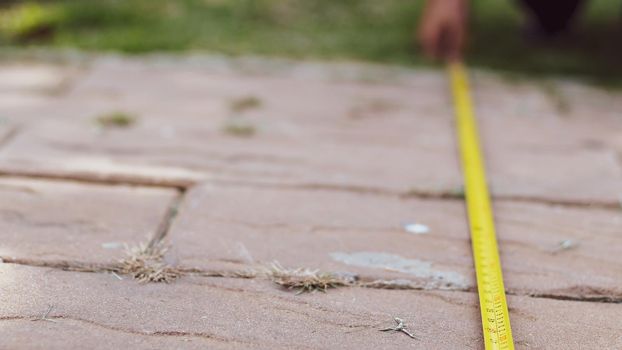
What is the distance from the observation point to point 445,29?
3385 millimetres

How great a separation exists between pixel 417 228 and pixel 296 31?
209cm

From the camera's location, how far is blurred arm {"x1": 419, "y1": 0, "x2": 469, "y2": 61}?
329 cm

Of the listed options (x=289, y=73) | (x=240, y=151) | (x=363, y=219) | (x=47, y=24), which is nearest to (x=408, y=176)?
(x=363, y=219)

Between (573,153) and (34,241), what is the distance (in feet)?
5.88

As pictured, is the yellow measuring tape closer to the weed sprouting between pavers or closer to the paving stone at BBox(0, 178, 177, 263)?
the weed sprouting between pavers

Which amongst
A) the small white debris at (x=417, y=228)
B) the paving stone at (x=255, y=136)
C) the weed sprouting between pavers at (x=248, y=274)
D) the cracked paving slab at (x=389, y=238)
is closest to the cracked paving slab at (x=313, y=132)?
the paving stone at (x=255, y=136)

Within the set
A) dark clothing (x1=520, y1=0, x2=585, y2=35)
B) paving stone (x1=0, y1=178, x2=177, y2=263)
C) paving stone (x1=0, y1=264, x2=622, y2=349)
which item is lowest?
paving stone (x1=0, y1=264, x2=622, y2=349)

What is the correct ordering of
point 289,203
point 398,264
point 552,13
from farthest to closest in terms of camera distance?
1. point 552,13
2. point 289,203
3. point 398,264

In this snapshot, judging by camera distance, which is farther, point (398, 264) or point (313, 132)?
point (313, 132)

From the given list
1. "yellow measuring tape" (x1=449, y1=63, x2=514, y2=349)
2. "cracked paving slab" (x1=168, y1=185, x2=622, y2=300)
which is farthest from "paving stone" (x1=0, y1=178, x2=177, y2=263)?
"yellow measuring tape" (x1=449, y1=63, x2=514, y2=349)

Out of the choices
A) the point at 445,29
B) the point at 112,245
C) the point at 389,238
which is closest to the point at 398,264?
the point at 389,238

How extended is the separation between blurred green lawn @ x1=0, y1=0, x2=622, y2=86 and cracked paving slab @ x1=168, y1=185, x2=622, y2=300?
1.45 metres

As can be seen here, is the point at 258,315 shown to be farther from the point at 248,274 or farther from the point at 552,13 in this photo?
the point at 552,13

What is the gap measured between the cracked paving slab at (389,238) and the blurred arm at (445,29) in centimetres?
140
